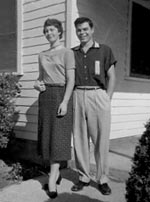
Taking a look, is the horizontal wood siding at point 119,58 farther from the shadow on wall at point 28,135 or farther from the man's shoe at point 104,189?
the man's shoe at point 104,189

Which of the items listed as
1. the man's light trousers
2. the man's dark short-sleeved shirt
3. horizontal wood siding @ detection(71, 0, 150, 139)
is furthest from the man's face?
horizontal wood siding @ detection(71, 0, 150, 139)

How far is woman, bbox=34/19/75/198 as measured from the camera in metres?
2.83

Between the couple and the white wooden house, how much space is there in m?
1.22

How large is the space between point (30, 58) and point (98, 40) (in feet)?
4.05

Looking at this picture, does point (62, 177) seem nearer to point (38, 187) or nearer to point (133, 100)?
point (38, 187)

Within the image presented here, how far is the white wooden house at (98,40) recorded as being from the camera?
14.5 feet

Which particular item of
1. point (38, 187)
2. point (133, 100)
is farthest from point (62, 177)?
point (133, 100)

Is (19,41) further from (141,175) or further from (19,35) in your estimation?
(141,175)

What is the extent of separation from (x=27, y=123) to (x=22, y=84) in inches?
28.2

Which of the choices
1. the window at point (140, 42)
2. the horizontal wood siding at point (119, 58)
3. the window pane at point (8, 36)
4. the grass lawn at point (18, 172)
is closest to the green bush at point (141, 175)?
the grass lawn at point (18, 172)

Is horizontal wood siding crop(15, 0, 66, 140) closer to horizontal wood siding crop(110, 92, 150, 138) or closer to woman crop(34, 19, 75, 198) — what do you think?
horizontal wood siding crop(110, 92, 150, 138)

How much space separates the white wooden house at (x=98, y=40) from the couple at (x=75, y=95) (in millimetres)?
1217

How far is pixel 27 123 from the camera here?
4.85 metres

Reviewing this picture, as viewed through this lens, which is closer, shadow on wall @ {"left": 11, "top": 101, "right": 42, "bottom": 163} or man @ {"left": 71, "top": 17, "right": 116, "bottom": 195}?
man @ {"left": 71, "top": 17, "right": 116, "bottom": 195}
